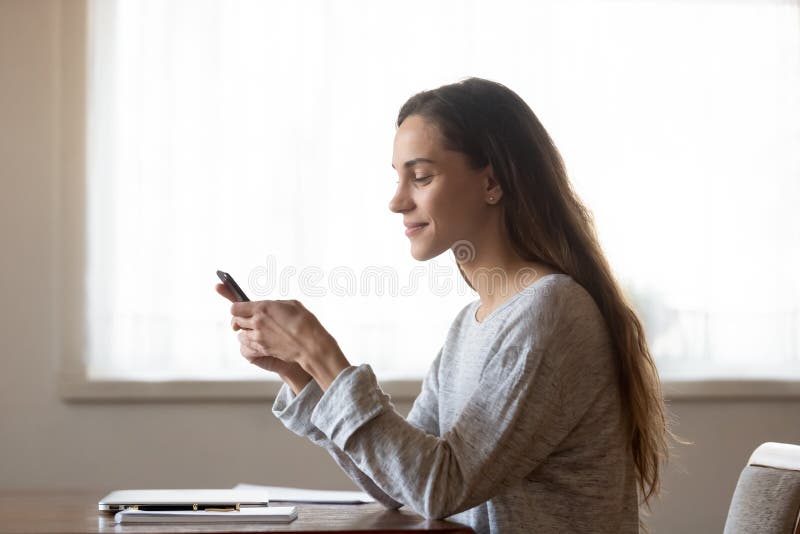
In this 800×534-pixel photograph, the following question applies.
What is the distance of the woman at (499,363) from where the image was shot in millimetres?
1188

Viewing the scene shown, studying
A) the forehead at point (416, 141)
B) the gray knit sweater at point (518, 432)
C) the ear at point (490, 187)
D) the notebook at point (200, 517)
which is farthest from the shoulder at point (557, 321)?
the notebook at point (200, 517)

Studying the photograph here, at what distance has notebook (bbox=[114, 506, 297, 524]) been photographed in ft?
3.88

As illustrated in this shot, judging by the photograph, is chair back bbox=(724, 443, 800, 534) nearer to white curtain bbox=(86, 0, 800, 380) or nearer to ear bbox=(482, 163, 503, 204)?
ear bbox=(482, 163, 503, 204)

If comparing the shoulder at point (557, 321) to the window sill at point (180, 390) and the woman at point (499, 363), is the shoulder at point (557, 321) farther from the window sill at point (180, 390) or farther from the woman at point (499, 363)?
the window sill at point (180, 390)

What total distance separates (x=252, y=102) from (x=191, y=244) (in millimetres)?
522

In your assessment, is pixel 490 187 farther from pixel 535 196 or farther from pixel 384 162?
pixel 384 162

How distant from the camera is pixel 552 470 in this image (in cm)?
130

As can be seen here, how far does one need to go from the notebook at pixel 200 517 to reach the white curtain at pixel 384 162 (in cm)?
182

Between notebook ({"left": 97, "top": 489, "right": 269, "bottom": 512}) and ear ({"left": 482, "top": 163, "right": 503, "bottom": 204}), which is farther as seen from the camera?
ear ({"left": 482, "top": 163, "right": 503, "bottom": 204})

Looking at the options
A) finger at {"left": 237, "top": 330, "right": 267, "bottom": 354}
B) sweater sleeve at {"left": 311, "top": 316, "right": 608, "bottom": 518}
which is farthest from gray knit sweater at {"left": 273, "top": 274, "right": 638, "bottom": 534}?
finger at {"left": 237, "top": 330, "right": 267, "bottom": 354}

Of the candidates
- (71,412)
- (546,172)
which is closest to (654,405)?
(546,172)

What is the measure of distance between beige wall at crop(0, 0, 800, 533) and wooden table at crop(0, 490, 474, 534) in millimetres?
1551

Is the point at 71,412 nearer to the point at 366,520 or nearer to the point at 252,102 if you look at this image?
the point at 252,102

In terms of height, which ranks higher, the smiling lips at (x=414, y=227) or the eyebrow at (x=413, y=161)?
the eyebrow at (x=413, y=161)
